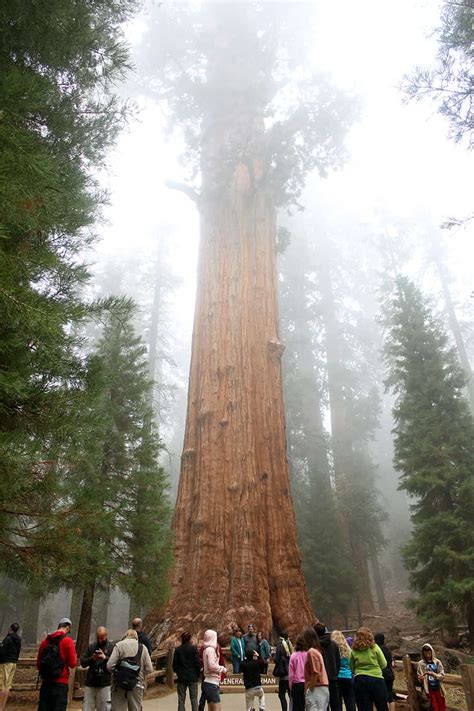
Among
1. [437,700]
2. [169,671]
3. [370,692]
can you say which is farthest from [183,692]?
[437,700]

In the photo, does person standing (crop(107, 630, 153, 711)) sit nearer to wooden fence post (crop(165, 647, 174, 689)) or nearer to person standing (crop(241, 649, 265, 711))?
person standing (crop(241, 649, 265, 711))

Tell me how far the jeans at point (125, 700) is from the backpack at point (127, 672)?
0.16m

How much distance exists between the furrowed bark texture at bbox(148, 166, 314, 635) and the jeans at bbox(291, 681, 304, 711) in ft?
12.4

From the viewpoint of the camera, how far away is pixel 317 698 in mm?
4562

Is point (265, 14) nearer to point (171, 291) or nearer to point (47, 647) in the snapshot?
point (171, 291)

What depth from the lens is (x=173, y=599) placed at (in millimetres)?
9508

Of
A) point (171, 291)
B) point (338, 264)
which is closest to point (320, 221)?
point (338, 264)

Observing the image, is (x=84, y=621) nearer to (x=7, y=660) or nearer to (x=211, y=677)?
(x=7, y=660)

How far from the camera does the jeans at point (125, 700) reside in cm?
508

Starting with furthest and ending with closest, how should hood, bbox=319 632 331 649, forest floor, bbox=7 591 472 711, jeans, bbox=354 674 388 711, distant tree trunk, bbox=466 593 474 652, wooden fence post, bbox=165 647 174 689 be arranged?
distant tree trunk, bbox=466 593 474 652 → wooden fence post, bbox=165 647 174 689 → forest floor, bbox=7 591 472 711 → hood, bbox=319 632 331 649 → jeans, bbox=354 674 388 711

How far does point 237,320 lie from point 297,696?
28.4ft

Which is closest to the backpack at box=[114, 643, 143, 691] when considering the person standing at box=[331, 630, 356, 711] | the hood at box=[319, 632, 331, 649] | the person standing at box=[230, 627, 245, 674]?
the hood at box=[319, 632, 331, 649]

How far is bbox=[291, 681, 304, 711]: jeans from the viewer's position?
16.6 feet

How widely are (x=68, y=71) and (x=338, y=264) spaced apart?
2657 cm
